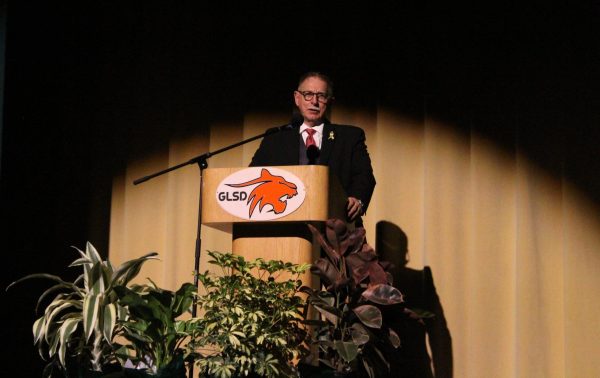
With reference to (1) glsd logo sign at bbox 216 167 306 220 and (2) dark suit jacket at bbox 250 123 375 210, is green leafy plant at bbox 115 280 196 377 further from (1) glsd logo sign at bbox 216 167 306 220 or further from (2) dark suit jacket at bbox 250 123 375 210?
(2) dark suit jacket at bbox 250 123 375 210

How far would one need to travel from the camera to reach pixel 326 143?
3.83 metres

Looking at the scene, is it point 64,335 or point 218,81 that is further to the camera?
point 218,81

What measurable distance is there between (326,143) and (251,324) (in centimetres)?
126

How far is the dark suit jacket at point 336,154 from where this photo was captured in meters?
3.80

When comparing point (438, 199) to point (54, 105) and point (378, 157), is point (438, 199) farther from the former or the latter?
point (54, 105)

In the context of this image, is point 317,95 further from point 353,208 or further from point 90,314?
point 90,314

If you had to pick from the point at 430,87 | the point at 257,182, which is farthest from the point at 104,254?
the point at 257,182

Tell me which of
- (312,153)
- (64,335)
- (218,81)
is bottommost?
(64,335)

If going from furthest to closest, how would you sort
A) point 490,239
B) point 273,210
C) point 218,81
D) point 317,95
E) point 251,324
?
point 218,81 < point 490,239 < point 317,95 < point 273,210 < point 251,324

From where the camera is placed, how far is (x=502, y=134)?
4695 mm

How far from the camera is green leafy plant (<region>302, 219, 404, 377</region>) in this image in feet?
9.69

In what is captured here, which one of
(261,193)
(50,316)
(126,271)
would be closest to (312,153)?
(261,193)

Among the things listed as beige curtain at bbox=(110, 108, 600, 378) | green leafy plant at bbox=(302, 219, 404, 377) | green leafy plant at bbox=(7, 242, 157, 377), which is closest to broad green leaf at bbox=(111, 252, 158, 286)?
green leafy plant at bbox=(7, 242, 157, 377)

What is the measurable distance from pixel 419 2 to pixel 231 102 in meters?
1.21
